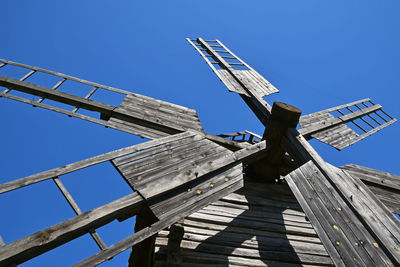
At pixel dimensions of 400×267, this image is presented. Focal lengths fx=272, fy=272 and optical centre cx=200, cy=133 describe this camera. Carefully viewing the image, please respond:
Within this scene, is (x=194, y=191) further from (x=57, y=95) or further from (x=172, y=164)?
(x=57, y=95)

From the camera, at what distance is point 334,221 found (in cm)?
332

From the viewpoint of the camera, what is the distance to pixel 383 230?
3189mm

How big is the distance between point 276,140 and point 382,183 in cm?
241

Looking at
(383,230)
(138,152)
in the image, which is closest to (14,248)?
(138,152)

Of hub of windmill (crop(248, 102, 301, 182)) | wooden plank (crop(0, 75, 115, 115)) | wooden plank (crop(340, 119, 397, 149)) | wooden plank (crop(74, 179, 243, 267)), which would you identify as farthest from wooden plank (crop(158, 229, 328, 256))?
wooden plank (crop(0, 75, 115, 115))

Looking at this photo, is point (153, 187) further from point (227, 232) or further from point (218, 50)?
point (218, 50)

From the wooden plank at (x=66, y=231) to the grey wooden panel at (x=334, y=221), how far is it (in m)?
2.11

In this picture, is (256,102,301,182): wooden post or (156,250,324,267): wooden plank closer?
(156,250,324,267): wooden plank

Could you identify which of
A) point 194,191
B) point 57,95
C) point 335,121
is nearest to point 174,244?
point 194,191

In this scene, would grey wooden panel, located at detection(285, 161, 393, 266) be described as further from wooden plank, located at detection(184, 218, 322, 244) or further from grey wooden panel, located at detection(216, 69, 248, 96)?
grey wooden panel, located at detection(216, 69, 248, 96)

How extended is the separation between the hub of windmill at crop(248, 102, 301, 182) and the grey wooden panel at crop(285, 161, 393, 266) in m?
1.47

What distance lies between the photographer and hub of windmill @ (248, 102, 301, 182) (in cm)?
546

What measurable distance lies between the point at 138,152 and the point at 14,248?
6.36 ft

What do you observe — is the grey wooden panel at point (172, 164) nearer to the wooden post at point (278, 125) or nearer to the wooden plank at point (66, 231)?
the wooden plank at point (66, 231)
